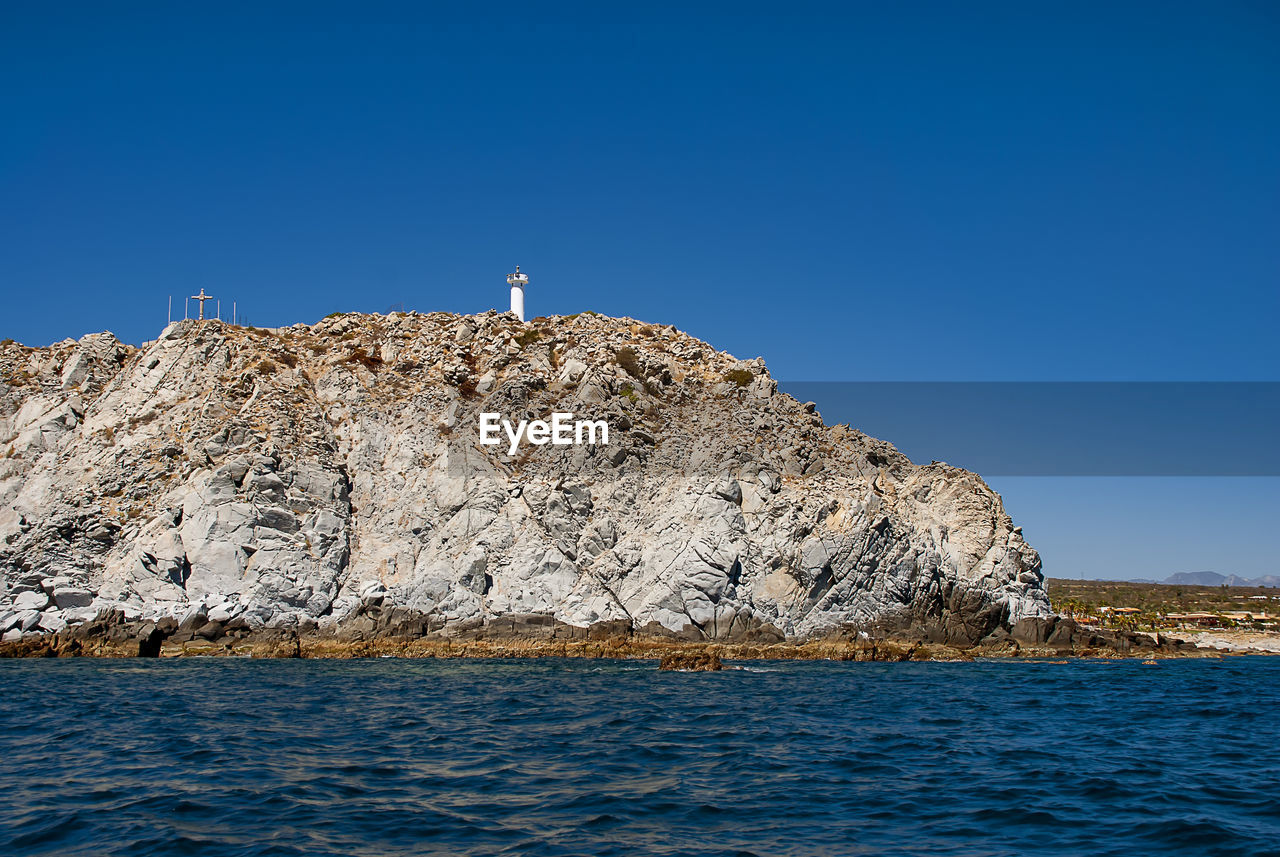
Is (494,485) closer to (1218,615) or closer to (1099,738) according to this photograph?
(1099,738)

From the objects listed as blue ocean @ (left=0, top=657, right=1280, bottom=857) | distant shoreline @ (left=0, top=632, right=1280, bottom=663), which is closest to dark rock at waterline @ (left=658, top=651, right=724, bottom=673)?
distant shoreline @ (left=0, top=632, right=1280, bottom=663)

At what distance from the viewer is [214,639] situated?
165 ft

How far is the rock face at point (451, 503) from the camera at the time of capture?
174ft

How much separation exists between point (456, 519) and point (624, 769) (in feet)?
128

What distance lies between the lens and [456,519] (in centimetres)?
5631

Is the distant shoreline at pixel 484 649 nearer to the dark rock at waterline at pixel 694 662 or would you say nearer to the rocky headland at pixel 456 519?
the rocky headland at pixel 456 519

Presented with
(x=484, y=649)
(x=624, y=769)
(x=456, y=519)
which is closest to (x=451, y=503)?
(x=456, y=519)

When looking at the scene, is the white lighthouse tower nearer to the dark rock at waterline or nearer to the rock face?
the rock face

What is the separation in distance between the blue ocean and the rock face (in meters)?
18.0

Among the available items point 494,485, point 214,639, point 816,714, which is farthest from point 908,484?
point 214,639

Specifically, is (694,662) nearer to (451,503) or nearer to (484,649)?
(484,649)

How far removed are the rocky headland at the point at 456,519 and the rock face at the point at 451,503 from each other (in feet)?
0.51

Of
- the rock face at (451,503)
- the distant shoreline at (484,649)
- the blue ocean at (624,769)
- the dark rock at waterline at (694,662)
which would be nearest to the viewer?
the blue ocean at (624,769)

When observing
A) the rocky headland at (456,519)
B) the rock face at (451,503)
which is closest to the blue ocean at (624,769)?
the rocky headland at (456,519)
